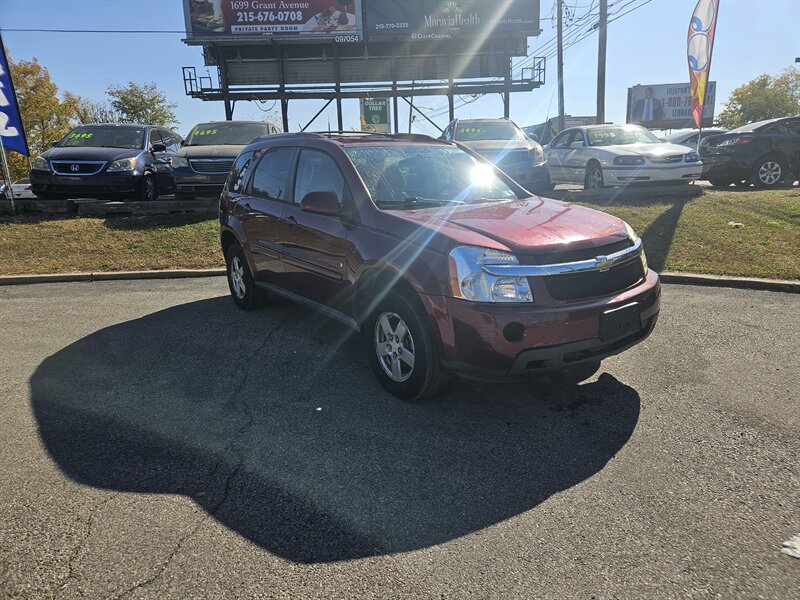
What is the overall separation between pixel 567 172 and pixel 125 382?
37.9ft

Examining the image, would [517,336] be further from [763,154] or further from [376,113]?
[376,113]

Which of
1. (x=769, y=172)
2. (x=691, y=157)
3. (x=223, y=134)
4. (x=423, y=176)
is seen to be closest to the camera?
(x=423, y=176)

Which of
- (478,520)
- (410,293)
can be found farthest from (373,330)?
(478,520)

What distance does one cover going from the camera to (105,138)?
40.3ft

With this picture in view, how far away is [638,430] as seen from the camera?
11.2ft

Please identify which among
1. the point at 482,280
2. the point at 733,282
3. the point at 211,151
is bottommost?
the point at 733,282

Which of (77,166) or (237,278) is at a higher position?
(77,166)

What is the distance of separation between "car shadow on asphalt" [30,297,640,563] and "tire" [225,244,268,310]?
1200mm

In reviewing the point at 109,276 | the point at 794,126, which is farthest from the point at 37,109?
the point at 794,126

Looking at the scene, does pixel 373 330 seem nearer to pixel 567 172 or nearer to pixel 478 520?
pixel 478 520

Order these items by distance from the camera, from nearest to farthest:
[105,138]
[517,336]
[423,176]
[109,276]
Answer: [517,336], [423,176], [109,276], [105,138]

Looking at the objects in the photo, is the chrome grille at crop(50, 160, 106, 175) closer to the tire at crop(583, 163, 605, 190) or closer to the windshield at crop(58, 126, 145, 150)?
the windshield at crop(58, 126, 145, 150)

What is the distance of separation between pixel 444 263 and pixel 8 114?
1126 centimetres

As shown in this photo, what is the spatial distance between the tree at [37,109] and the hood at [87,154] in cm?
3318
